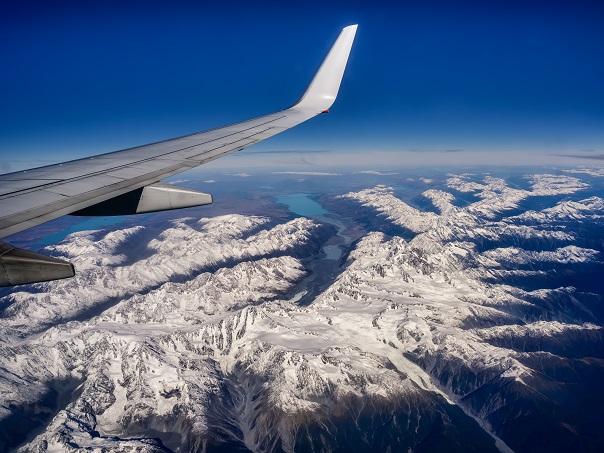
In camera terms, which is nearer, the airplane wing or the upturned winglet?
the airplane wing

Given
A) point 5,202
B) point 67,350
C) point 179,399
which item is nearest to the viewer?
point 5,202

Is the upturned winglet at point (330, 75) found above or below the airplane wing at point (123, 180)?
above

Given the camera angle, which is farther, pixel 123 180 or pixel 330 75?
pixel 330 75

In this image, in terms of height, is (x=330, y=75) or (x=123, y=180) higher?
(x=330, y=75)

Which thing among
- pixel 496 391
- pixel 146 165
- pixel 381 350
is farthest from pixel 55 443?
pixel 496 391

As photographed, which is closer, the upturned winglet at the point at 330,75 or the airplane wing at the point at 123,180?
the airplane wing at the point at 123,180

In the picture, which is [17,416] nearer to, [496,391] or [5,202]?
[5,202]
